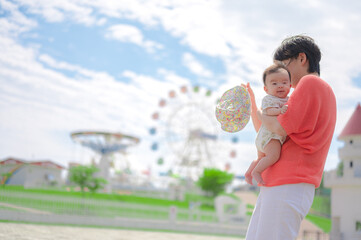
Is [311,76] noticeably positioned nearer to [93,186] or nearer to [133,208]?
[133,208]

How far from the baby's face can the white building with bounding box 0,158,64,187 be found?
15700mm

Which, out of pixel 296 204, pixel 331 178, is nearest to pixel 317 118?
pixel 296 204

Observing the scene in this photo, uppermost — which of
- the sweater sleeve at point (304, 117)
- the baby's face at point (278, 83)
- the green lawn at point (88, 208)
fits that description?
the baby's face at point (278, 83)

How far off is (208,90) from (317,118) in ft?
120

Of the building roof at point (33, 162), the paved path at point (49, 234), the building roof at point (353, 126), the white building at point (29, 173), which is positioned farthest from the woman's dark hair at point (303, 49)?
the building roof at point (33, 162)

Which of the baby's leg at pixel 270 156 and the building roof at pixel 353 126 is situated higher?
the building roof at pixel 353 126

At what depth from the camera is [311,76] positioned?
1.98 metres

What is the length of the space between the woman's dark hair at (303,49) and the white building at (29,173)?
1573 cm

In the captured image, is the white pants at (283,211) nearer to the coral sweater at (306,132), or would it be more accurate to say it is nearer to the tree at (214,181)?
the coral sweater at (306,132)

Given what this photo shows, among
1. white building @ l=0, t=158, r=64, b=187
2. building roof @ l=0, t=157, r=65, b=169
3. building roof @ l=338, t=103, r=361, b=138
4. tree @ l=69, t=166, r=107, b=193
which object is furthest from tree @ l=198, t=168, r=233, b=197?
building roof @ l=338, t=103, r=361, b=138

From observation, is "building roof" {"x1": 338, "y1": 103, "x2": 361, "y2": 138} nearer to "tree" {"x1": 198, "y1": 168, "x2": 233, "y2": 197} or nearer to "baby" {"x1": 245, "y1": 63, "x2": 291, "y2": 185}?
"baby" {"x1": 245, "y1": 63, "x2": 291, "y2": 185}

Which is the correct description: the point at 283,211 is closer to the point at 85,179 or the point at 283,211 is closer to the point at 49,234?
the point at 49,234

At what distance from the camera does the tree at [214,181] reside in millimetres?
36031

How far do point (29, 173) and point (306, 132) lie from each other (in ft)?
74.8
